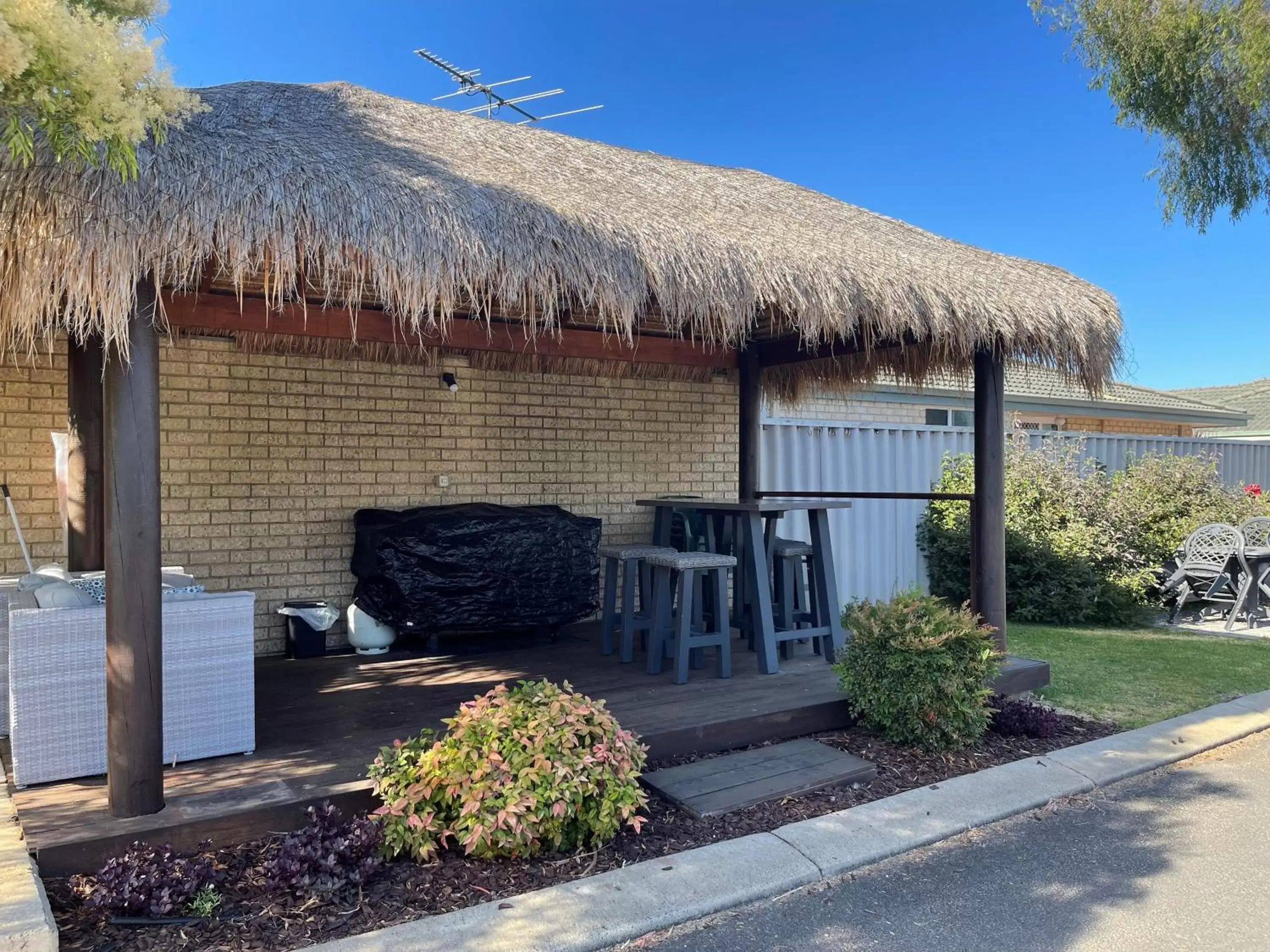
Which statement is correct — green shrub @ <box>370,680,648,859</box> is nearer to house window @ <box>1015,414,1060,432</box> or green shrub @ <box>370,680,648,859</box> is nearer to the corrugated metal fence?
the corrugated metal fence

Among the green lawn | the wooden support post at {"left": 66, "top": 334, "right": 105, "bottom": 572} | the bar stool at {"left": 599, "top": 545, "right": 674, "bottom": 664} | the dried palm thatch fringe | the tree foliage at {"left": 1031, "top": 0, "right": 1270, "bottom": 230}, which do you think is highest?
the tree foliage at {"left": 1031, "top": 0, "right": 1270, "bottom": 230}

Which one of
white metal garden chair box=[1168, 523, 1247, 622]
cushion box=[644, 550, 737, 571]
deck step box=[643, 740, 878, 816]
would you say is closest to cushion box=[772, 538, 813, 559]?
cushion box=[644, 550, 737, 571]

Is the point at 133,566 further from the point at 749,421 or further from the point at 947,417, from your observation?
the point at 947,417

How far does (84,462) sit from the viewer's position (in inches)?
188

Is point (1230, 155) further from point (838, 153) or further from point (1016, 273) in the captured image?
point (838, 153)

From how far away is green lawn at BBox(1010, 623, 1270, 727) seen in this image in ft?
17.7

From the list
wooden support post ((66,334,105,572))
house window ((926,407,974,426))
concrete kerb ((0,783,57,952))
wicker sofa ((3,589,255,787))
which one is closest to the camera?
concrete kerb ((0,783,57,952))

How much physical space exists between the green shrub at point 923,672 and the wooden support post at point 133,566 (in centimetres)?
316

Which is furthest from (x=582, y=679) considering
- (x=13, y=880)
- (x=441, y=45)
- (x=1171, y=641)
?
Answer: (x=441, y=45)

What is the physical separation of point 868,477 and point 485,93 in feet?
19.7

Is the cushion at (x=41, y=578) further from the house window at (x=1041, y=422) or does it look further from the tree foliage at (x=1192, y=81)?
the house window at (x=1041, y=422)

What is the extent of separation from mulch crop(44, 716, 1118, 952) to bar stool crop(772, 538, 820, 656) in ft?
5.68

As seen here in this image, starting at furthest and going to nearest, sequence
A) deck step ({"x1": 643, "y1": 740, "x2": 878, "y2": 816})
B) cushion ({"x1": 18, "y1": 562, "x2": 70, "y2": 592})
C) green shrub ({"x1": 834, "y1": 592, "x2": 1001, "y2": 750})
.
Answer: green shrub ({"x1": 834, "y1": 592, "x2": 1001, "y2": 750})
cushion ({"x1": 18, "y1": 562, "x2": 70, "y2": 592})
deck step ({"x1": 643, "y1": 740, "x2": 878, "y2": 816})

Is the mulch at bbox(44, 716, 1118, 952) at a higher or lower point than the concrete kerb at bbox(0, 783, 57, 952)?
lower
